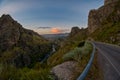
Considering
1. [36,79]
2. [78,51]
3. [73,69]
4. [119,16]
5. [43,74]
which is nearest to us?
[36,79]

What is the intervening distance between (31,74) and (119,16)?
171635 mm

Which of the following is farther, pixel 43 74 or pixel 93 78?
pixel 93 78

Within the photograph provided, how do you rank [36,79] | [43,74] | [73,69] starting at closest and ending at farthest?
[36,79], [43,74], [73,69]

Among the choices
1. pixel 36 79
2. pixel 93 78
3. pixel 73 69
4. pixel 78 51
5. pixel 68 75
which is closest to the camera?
pixel 36 79

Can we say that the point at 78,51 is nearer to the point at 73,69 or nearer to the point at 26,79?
the point at 73,69

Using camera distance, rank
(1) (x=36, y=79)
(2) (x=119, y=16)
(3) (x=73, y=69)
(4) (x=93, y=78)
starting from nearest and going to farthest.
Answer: (1) (x=36, y=79) < (4) (x=93, y=78) < (3) (x=73, y=69) < (2) (x=119, y=16)

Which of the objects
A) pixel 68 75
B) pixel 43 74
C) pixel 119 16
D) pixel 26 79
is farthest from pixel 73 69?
pixel 119 16

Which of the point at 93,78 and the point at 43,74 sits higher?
the point at 43,74

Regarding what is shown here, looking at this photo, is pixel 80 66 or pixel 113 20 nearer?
pixel 80 66

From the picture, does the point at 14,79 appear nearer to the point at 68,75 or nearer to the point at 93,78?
the point at 68,75

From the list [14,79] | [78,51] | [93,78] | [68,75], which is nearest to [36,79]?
[14,79]

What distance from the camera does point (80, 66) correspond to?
12.7m

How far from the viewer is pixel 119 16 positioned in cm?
17262

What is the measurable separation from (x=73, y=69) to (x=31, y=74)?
360 cm
